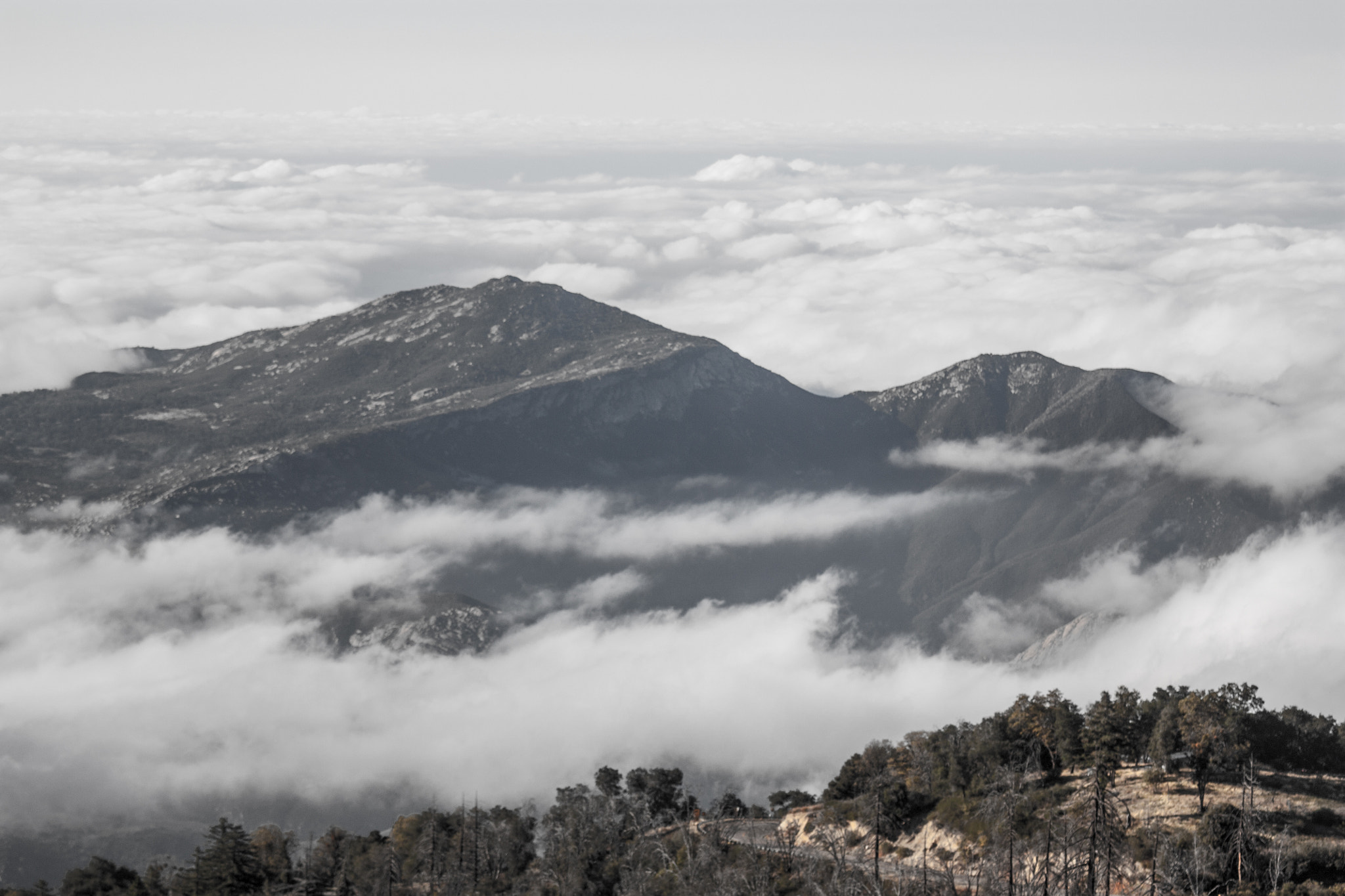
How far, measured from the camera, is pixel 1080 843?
79.7 meters

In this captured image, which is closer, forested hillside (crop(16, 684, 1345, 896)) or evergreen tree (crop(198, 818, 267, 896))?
forested hillside (crop(16, 684, 1345, 896))

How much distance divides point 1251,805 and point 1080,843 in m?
37.4

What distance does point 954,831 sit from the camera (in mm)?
128875

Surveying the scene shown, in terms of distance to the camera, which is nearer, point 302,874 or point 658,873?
point 658,873

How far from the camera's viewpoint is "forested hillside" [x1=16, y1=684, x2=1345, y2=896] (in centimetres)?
9850

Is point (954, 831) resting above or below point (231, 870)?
above

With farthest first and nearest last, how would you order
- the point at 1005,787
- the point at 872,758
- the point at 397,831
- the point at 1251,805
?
the point at 397,831, the point at 872,758, the point at 1005,787, the point at 1251,805

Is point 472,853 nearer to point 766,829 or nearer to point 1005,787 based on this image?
point 766,829

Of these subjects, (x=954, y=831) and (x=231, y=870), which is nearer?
(x=954, y=831)

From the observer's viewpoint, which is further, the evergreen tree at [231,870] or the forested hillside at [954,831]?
the evergreen tree at [231,870]

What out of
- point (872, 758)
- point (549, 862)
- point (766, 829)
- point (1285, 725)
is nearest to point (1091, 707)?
point (1285, 725)

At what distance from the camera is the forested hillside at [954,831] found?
98500 millimetres

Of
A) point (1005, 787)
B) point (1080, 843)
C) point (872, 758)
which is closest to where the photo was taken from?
point (1080, 843)

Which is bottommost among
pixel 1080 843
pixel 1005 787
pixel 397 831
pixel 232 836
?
pixel 397 831
